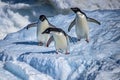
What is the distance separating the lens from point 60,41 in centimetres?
584

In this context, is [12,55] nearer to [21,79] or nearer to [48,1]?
[21,79]

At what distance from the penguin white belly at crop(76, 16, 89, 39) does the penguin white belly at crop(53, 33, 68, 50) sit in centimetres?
54

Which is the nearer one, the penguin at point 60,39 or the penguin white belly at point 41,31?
the penguin at point 60,39

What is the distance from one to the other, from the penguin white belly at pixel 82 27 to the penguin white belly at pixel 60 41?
54 cm

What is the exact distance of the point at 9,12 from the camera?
12.7 meters

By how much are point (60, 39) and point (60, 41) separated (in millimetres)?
32

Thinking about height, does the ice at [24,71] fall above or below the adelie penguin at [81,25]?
below

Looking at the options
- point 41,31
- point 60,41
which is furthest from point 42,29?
point 60,41

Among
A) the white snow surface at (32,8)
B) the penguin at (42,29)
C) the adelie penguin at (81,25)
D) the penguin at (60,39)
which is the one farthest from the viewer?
the white snow surface at (32,8)

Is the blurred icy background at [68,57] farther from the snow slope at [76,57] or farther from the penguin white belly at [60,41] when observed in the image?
the penguin white belly at [60,41]

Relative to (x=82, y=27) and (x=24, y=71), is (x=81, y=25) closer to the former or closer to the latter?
(x=82, y=27)

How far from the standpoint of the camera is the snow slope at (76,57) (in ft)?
17.1

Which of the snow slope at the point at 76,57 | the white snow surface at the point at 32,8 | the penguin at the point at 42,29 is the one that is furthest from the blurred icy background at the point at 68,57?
the white snow surface at the point at 32,8

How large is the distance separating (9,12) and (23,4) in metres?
0.68
